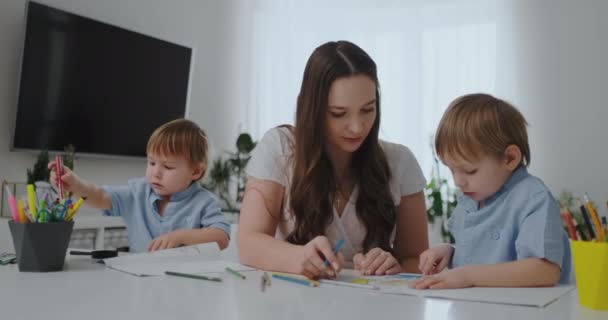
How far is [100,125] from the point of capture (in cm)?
352

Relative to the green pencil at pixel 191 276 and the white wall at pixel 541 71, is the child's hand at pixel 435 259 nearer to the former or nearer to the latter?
the green pencil at pixel 191 276

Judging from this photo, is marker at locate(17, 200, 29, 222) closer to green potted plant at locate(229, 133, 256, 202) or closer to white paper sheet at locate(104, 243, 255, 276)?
white paper sheet at locate(104, 243, 255, 276)

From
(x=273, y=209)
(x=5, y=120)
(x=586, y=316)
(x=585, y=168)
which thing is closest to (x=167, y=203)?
(x=273, y=209)

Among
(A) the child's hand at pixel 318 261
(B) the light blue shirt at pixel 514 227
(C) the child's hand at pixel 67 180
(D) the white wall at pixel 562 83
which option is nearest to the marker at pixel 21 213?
(C) the child's hand at pixel 67 180

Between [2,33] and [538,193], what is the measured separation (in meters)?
2.93

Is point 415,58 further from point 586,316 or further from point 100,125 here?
point 586,316

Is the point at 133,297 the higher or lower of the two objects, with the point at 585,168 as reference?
lower

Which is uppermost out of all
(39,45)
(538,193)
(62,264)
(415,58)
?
(415,58)

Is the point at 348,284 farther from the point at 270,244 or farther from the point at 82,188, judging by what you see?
the point at 82,188

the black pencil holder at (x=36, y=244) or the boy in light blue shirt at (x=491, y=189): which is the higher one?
the boy in light blue shirt at (x=491, y=189)

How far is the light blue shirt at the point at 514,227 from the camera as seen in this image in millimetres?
1007

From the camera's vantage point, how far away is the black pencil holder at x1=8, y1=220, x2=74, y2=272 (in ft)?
3.29

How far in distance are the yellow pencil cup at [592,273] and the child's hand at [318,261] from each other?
14.5 inches

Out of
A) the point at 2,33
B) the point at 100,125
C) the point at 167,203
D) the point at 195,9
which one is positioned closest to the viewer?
the point at 167,203
